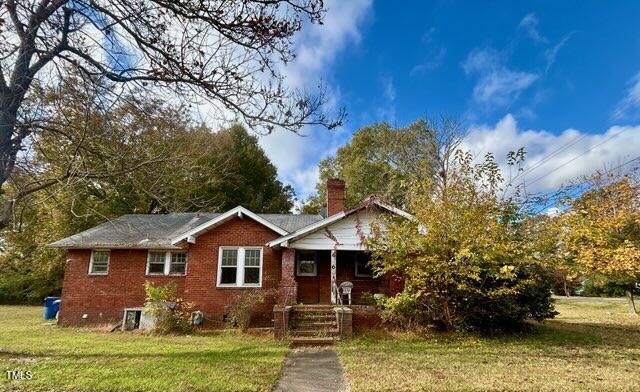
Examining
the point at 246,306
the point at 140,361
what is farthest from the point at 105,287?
the point at 140,361

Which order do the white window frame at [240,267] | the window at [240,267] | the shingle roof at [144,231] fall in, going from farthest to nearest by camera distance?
the shingle roof at [144,231] → the window at [240,267] → the white window frame at [240,267]

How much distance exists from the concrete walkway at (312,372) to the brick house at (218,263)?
4.98 meters

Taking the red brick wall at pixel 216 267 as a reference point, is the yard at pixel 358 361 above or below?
below

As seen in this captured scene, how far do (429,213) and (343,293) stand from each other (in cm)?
544

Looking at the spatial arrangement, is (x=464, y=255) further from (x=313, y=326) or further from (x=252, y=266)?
(x=252, y=266)

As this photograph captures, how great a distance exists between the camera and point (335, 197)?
59.3ft

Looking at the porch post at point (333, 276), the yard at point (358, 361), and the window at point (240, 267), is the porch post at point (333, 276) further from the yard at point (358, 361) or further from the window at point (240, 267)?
the window at point (240, 267)

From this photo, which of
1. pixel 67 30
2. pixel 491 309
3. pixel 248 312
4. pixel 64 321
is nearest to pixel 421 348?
pixel 491 309

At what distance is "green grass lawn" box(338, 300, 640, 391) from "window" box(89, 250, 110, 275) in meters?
11.6

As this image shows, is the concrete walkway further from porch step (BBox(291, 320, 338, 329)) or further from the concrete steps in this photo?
porch step (BBox(291, 320, 338, 329))

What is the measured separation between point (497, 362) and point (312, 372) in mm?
4413

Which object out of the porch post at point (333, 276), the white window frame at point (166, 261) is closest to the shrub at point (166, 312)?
the white window frame at point (166, 261)

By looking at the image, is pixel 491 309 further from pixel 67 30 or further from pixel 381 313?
pixel 67 30

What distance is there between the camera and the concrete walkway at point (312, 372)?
23.5 ft
